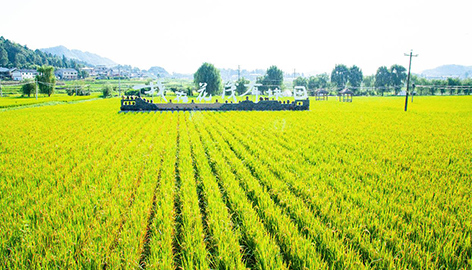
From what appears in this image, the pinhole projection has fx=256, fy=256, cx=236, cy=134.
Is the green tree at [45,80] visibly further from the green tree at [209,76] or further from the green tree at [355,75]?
the green tree at [355,75]

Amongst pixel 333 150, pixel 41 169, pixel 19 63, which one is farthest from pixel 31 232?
pixel 19 63

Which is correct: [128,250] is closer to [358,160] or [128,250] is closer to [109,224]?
[109,224]

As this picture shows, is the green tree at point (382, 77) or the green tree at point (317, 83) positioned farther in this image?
the green tree at point (317, 83)

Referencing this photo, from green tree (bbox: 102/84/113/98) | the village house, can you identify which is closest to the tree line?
green tree (bbox: 102/84/113/98)

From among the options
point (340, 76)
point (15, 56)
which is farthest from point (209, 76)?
point (15, 56)

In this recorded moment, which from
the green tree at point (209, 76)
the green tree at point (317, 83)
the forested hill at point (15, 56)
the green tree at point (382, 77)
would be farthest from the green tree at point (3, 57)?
the green tree at point (382, 77)

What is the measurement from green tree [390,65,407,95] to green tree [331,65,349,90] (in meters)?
13.3

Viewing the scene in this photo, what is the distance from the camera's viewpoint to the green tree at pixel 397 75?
80.8 meters

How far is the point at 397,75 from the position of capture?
267 ft

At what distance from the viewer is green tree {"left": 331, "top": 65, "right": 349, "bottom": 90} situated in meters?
85.1

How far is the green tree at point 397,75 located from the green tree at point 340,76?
43.7ft

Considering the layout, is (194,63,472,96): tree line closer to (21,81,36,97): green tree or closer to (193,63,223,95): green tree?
(193,63,223,95): green tree

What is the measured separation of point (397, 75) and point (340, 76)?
55.4ft

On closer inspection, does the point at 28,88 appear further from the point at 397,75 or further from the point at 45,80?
the point at 397,75
